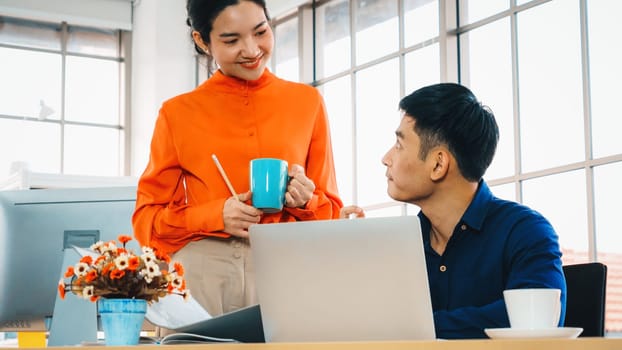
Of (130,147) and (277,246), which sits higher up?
(130,147)

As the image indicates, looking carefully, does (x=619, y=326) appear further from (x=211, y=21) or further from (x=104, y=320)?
(x=104, y=320)

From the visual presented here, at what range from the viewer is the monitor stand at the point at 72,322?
6.55 ft

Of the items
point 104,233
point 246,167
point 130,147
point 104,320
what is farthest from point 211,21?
point 130,147

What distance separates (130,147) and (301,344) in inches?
270

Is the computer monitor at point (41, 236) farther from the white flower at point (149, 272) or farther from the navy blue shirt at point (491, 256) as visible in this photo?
the white flower at point (149, 272)

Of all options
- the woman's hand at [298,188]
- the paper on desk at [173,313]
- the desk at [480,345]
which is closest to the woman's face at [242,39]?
the woman's hand at [298,188]

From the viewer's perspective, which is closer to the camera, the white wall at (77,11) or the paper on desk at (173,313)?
the paper on desk at (173,313)

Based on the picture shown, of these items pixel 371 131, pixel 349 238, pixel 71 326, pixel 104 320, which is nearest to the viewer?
pixel 349 238

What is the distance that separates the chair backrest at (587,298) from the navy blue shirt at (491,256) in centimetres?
12

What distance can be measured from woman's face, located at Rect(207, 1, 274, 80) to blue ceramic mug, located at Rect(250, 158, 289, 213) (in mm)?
292

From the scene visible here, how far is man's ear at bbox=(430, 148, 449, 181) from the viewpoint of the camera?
190 centimetres

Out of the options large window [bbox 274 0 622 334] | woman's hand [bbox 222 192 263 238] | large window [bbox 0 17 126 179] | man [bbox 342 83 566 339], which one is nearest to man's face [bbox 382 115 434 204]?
man [bbox 342 83 566 339]

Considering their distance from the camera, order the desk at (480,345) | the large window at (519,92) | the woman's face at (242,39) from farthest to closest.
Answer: the large window at (519,92), the woman's face at (242,39), the desk at (480,345)

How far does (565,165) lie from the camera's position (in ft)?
13.7
